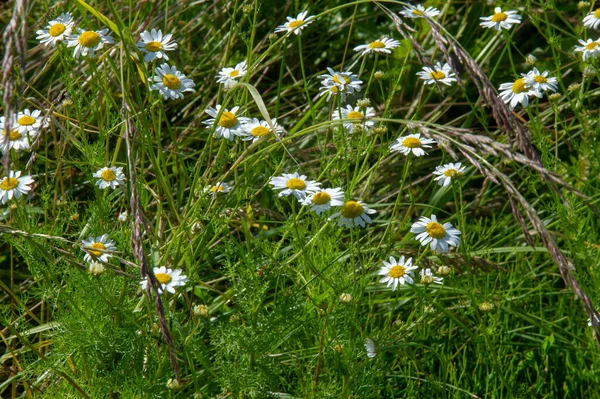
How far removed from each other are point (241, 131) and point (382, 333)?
1.56ft

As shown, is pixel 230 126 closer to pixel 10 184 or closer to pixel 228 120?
pixel 228 120

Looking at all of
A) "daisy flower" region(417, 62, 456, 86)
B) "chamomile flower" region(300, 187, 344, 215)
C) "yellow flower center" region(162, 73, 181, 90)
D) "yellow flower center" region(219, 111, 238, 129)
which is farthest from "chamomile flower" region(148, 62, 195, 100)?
"daisy flower" region(417, 62, 456, 86)

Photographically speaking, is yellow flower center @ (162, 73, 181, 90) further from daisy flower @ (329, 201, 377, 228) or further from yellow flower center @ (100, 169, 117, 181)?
daisy flower @ (329, 201, 377, 228)

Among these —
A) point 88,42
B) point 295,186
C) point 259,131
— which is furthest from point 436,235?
point 88,42

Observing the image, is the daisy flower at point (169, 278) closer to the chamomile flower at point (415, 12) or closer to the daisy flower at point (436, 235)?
the daisy flower at point (436, 235)

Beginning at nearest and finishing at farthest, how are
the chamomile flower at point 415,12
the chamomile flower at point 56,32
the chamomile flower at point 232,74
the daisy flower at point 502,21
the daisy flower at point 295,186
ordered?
the chamomile flower at point 415,12 → the daisy flower at point 295,186 → the chamomile flower at point 56,32 → the chamomile flower at point 232,74 → the daisy flower at point 502,21

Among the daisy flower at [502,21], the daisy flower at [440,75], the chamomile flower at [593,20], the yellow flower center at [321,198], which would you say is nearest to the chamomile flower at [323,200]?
the yellow flower center at [321,198]

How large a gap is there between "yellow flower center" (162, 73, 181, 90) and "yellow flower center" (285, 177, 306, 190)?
0.34 metres

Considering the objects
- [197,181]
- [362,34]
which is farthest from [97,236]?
[362,34]

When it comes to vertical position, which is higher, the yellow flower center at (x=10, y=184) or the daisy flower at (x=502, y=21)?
the daisy flower at (x=502, y=21)

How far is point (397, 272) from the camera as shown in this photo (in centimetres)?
150

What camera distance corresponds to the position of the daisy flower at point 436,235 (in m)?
1.48

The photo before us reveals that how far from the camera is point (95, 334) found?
53.7 inches

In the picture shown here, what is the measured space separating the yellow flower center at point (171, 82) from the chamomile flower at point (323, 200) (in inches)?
15.6
